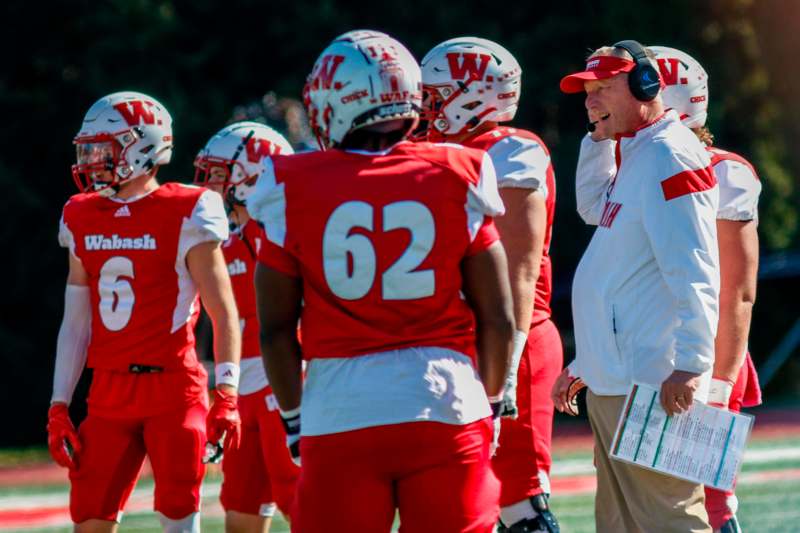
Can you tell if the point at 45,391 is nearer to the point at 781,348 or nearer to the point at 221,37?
the point at 221,37

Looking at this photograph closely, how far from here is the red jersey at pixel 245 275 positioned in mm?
6152

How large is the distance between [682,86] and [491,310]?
1836mm

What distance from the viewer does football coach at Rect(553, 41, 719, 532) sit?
13.2 feet

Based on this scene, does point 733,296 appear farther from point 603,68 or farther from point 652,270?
point 603,68

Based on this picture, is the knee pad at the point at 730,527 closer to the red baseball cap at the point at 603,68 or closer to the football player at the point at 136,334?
the red baseball cap at the point at 603,68

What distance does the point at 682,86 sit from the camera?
4.95 meters

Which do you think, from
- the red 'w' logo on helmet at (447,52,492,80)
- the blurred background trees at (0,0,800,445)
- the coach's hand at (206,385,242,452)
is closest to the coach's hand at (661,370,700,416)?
the red 'w' logo on helmet at (447,52,492,80)

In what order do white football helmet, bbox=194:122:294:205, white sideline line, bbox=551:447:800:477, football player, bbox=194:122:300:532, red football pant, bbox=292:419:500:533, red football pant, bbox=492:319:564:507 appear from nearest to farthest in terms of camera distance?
red football pant, bbox=292:419:500:533
red football pant, bbox=492:319:564:507
football player, bbox=194:122:300:532
white football helmet, bbox=194:122:294:205
white sideline line, bbox=551:447:800:477

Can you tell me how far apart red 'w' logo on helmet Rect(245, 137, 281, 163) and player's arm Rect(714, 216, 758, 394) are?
2.47 m

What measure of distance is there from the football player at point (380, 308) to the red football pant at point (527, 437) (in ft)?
4.16

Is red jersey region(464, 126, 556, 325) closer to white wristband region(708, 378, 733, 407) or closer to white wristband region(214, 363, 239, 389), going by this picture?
white wristband region(708, 378, 733, 407)

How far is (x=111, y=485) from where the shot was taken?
200 inches

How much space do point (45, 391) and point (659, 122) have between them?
44.9ft

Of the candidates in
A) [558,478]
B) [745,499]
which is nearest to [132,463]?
[745,499]
